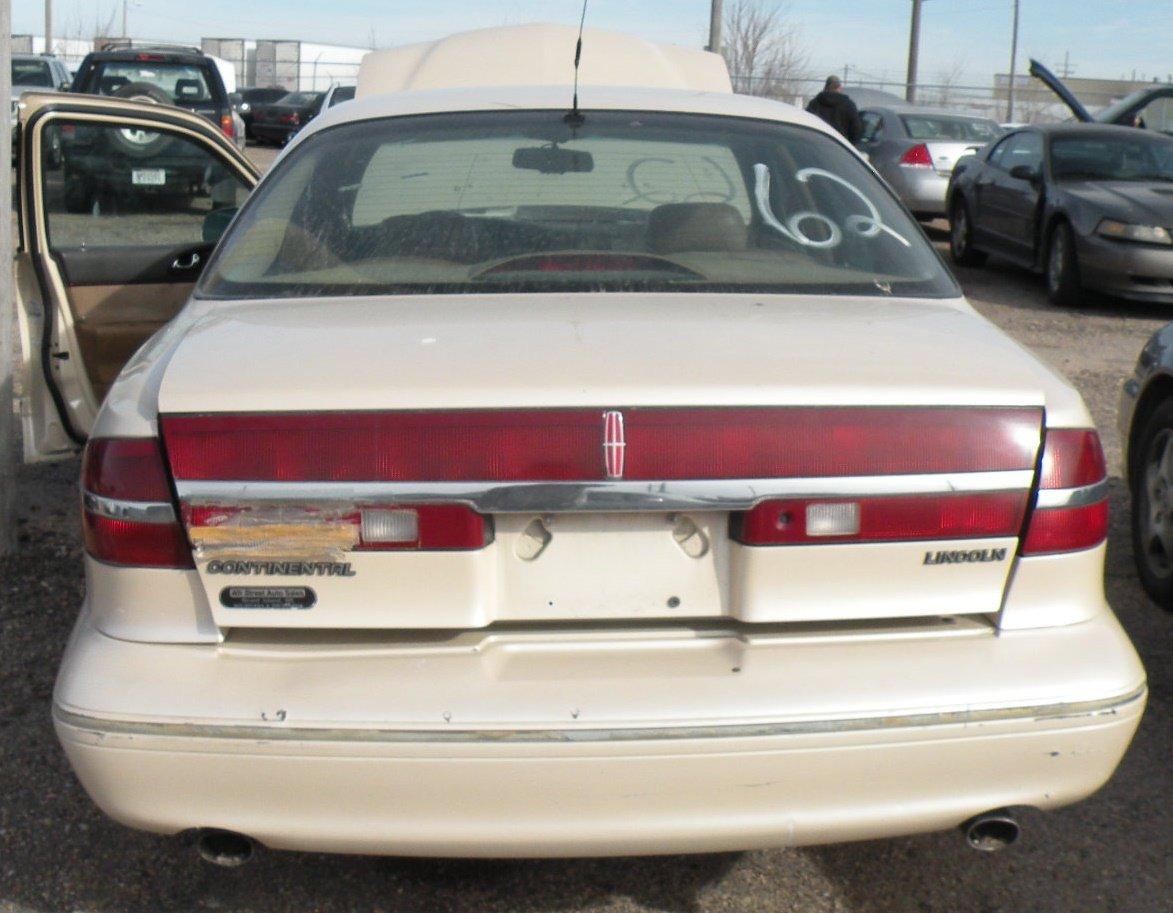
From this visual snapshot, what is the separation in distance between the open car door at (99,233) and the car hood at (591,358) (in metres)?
2.11

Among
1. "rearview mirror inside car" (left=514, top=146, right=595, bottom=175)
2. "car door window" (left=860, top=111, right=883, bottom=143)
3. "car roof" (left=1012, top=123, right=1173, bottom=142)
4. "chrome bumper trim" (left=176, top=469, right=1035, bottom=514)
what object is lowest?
"car door window" (left=860, top=111, right=883, bottom=143)

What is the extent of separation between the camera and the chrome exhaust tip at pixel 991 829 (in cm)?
254

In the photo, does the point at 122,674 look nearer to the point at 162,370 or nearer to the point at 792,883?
the point at 162,370

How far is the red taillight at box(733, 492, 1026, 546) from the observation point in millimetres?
2434

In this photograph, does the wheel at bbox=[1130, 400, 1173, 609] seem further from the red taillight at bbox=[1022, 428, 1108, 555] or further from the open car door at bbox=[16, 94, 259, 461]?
the open car door at bbox=[16, 94, 259, 461]

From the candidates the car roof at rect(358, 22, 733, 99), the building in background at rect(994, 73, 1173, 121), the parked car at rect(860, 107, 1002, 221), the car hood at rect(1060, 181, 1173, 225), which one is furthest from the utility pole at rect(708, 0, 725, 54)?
the building in background at rect(994, 73, 1173, 121)

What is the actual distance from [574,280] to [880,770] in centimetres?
122

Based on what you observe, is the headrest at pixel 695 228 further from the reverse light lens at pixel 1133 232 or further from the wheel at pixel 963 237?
the wheel at pixel 963 237

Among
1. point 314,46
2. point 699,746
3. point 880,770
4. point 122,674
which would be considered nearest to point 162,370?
point 122,674

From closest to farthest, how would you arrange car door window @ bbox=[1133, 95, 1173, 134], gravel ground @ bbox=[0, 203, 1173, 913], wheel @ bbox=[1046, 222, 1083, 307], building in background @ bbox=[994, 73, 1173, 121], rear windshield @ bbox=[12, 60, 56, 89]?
gravel ground @ bbox=[0, 203, 1173, 913] → wheel @ bbox=[1046, 222, 1083, 307] → car door window @ bbox=[1133, 95, 1173, 134] → rear windshield @ bbox=[12, 60, 56, 89] → building in background @ bbox=[994, 73, 1173, 121]

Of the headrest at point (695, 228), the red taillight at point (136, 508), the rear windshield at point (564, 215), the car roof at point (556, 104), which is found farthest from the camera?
the car roof at point (556, 104)

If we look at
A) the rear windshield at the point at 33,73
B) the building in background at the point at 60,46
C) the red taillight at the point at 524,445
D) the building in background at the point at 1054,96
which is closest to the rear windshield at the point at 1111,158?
the red taillight at the point at 524,445

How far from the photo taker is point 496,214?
3.45m

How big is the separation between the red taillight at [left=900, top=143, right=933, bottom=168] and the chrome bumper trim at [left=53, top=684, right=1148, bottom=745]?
13.9 m
